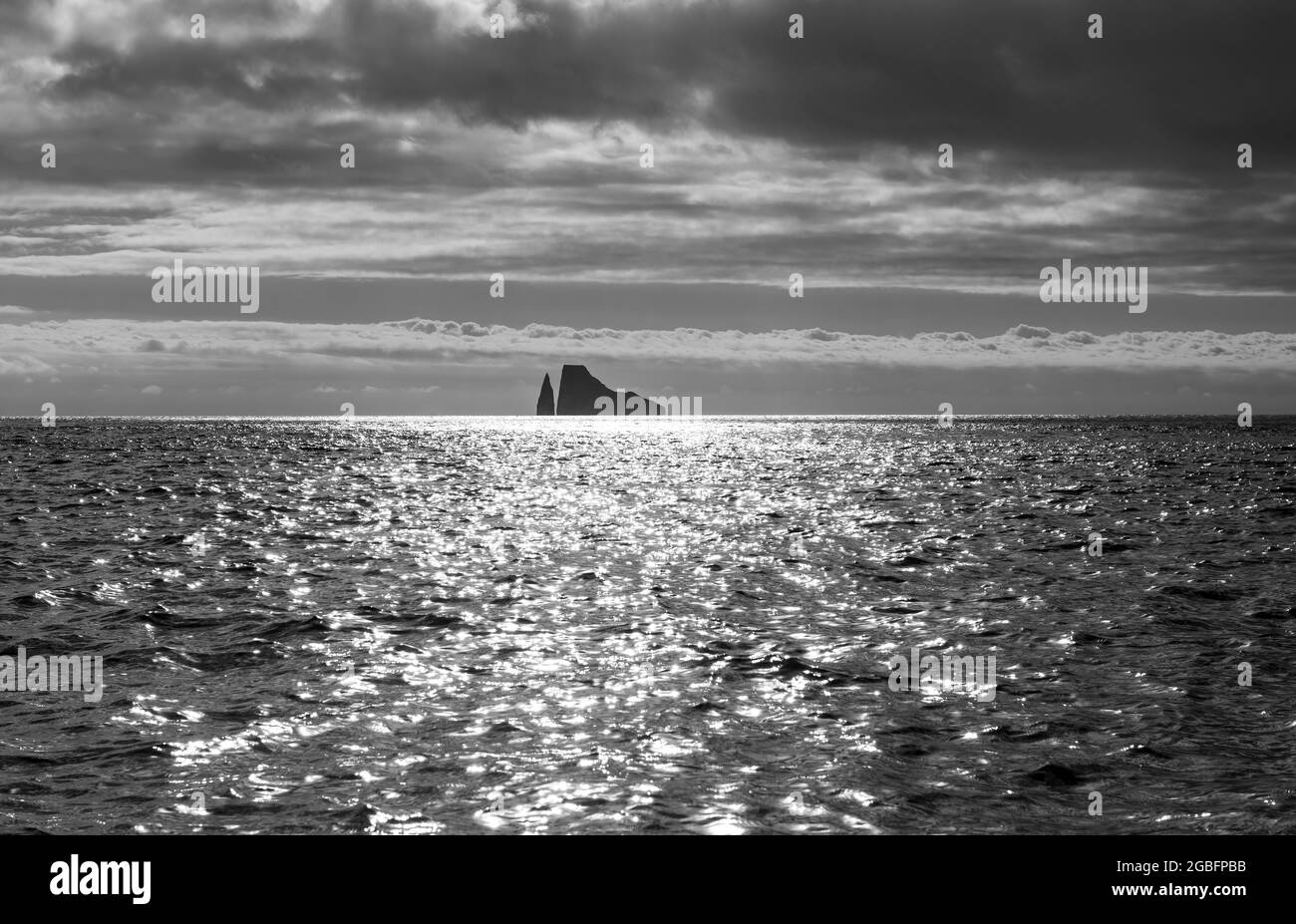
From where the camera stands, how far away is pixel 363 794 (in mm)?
12391

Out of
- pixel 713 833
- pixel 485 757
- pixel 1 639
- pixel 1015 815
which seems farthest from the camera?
pixel 1 639

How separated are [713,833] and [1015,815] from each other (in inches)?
142

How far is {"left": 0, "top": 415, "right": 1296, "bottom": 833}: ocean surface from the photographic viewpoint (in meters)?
12.2

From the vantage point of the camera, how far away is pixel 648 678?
18.3 m

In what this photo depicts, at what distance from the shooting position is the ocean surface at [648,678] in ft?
40.2

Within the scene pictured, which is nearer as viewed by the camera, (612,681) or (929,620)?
(612,681)

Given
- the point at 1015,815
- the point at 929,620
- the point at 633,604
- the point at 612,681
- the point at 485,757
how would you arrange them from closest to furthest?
1. the point at 1015,815
2. the point at 485,757
3. the point at 612,681
4. the point at 929,620
5. the point at 633,604
